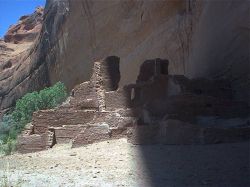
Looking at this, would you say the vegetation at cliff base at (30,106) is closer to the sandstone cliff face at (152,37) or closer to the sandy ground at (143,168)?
the sandstone cliff face at (152,37)

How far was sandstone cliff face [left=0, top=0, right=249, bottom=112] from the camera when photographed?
55.5ft

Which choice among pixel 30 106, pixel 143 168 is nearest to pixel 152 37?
Result: pixel 30 106

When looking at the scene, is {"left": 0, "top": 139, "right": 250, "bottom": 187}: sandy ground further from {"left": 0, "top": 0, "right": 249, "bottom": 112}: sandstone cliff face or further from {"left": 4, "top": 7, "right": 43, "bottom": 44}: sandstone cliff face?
{"left": 4, "top": 7, "right": 43, "bottom": 44}: sandstone cliff face

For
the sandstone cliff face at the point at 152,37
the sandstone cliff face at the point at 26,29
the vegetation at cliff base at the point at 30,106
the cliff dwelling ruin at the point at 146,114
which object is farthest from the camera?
the sandstone cliff face at the point at 26,29

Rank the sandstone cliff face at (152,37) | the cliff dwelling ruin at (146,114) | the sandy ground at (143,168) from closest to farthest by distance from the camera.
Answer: the sandy ground at (143,168) < the cliff dwelling ruin at (146,114) < the sandstone cliff face at (152,37)

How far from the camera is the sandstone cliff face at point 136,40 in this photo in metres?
16.9

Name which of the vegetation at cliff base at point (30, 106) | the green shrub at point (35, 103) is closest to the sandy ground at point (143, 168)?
the vegetation at cliff base at point (30, 106)

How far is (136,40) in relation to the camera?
27.1 metres

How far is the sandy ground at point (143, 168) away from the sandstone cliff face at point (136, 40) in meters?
6.32

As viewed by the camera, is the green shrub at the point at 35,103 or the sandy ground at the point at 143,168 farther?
the green shrub at the point at 35,103

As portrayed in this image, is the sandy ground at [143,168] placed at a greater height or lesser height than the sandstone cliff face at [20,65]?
lesser

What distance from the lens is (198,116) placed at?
42.2 ft

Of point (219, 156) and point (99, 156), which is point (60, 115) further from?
point (219, 156)

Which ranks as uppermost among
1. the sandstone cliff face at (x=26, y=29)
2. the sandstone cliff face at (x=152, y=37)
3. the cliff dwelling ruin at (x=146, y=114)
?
the sandstone cliff face at (x=26, y=29)
